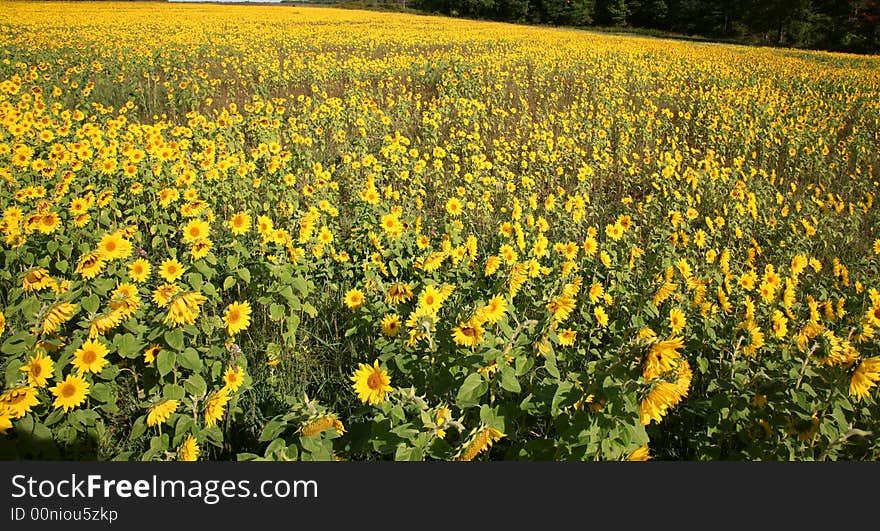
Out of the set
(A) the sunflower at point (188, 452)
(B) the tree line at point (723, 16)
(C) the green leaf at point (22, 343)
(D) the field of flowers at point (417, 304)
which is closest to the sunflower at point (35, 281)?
(D) the field of flowers at point (417, 304)

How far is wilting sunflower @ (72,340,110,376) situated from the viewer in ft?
5.92

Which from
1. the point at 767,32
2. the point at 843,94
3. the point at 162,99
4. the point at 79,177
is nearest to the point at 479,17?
the point at 767,32

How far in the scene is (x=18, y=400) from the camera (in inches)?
61.9

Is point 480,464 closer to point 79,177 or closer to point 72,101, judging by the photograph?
point 79,177

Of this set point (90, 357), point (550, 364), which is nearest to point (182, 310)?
point (90, 357)

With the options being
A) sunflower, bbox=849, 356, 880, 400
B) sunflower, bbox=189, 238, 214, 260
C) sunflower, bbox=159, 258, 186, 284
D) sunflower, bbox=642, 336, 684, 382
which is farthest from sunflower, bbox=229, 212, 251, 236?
sunflower, bbox=849, 356, 880, 400

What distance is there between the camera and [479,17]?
56.1m

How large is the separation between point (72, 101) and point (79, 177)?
5645 millimetres

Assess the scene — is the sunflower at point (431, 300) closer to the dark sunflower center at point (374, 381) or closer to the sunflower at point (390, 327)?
the sunflower at point (390, 327)

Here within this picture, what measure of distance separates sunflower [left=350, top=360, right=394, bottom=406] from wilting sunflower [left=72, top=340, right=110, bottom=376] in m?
0.98

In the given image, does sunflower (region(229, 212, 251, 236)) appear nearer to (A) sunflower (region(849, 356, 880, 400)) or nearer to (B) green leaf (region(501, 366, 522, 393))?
(B) green leaf (region(501, 366, 522, 393))

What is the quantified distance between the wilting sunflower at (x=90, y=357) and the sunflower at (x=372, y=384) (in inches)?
38.6

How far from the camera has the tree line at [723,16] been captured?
36500 mm

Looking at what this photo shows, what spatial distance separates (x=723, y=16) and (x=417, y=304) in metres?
59.4
